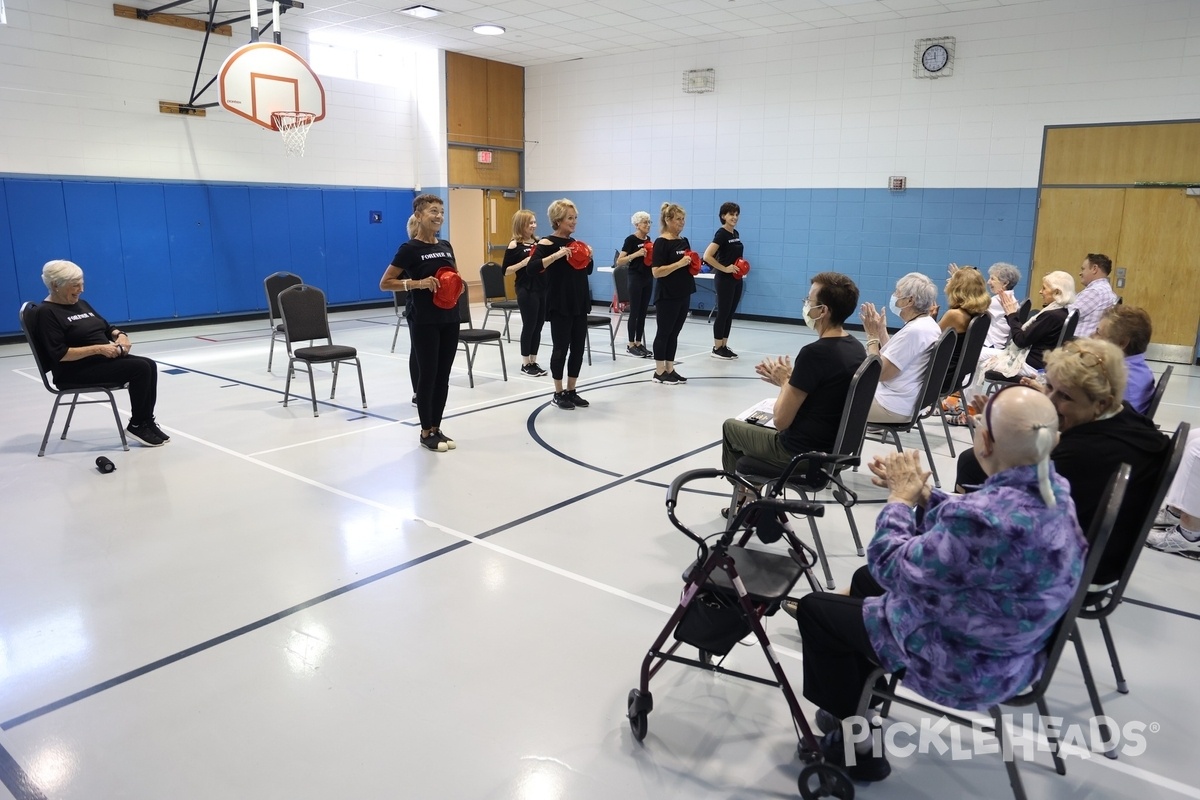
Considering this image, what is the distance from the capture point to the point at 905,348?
3918 mm

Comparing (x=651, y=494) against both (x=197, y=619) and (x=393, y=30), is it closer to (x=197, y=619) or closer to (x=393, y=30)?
(x=197, y=619)

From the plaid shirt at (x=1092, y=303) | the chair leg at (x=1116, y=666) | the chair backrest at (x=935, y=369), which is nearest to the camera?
the chair leg at (x=1116, y=666)

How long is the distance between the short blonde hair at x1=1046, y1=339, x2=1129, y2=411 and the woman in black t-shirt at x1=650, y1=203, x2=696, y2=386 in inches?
187

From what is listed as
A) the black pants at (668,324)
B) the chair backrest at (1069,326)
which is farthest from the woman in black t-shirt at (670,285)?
the chair backrest at (1069,326)

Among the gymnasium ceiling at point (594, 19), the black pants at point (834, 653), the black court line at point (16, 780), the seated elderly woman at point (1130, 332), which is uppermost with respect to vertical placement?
the gymnasium ceiling at point (594, 19)

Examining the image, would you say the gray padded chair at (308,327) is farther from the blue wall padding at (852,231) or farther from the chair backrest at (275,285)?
the blue wall padding at (852,231)

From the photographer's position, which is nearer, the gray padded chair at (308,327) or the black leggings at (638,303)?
the gray padded chair at (308,327)

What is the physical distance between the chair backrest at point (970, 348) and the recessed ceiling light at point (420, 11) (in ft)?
24.5

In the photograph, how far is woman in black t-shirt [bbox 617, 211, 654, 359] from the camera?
8.17 m

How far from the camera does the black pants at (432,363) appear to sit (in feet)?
15.7

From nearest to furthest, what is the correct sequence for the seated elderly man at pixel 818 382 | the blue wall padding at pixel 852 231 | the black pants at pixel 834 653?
the black pants at pixel 834 653 < the seated elderly man at pixel 818 382 < the blue wall padding at pixel 852 231

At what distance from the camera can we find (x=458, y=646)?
268 centimetres

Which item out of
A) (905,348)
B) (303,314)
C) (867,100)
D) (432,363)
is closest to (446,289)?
(432,363)

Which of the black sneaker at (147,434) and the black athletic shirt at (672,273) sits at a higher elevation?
the black athletic shirt at (672,273)
